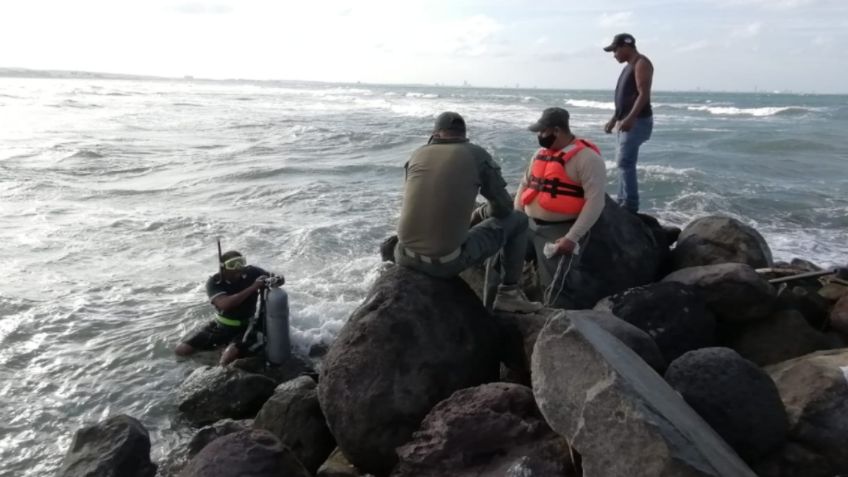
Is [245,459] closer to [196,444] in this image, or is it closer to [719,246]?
[196,444]

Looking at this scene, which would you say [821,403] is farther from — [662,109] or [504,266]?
[662,109]

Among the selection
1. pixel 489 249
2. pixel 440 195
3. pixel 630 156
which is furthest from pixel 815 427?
pixel 630 156

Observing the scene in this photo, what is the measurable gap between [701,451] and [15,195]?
1561cm

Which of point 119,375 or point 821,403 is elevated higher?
point 821,403

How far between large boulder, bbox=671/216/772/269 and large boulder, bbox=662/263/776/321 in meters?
1.11

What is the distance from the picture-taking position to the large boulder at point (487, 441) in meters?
3.57

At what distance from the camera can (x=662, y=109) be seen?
53.4m

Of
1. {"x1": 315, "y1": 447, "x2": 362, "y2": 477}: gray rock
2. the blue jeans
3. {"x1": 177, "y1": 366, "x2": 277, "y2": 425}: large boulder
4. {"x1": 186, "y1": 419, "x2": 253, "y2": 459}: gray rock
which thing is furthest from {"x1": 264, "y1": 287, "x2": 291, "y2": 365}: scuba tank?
the blue jeans

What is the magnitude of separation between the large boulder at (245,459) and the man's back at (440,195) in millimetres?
1733

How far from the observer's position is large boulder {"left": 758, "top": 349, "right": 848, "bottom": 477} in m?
3.92

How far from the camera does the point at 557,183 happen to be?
20.3ft

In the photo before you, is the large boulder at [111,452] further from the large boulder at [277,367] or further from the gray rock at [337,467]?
the large boulder at [277,367]

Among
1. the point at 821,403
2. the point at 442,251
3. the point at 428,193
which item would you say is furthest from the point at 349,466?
the point at 821,403

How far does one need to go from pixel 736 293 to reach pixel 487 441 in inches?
110
